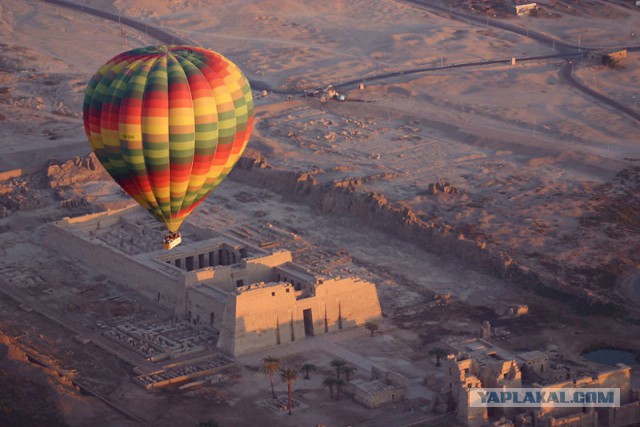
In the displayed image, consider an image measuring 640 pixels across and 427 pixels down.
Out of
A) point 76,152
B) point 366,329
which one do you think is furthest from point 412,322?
point 76,152

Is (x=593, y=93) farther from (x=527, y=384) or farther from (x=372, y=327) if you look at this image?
(x=527, y=384)

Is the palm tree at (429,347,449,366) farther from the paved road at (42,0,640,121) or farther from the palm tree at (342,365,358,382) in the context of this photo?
the paved road at (42,0,640,121)

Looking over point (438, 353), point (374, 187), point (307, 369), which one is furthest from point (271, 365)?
point (374, 187)

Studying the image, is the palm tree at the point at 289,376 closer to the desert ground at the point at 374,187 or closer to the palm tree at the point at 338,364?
the desert ground at the point at 374,187

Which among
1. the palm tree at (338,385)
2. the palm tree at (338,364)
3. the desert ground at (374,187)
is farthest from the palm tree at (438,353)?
the palm tree at (338,385)

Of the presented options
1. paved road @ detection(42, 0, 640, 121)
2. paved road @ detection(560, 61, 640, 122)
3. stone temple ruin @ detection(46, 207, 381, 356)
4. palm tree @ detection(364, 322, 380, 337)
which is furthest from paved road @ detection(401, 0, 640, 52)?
palm tree @ detection(364, 322, 380, 337)

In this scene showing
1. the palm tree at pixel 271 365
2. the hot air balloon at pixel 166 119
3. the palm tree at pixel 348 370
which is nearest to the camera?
the palm tree at pixel 271 365

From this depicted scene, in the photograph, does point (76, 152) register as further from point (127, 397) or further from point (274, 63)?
point (127, 397)
